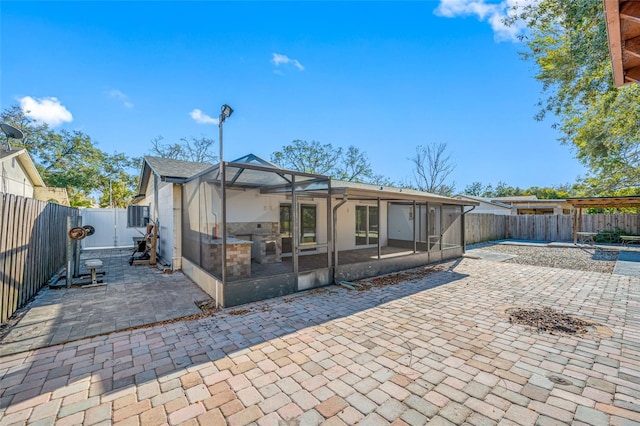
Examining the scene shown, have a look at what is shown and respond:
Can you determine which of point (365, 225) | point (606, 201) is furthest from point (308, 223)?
point (606, 201)

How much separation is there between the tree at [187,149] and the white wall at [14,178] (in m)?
12.7

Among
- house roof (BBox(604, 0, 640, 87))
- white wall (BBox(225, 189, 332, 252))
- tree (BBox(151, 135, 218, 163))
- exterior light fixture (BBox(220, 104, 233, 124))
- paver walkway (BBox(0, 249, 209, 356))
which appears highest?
tree (BBox(151, 135, 218, 163))

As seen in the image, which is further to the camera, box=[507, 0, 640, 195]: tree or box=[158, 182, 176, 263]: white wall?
box=[158, 182, 176, 263]: white wall

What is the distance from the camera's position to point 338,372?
2.81 meters

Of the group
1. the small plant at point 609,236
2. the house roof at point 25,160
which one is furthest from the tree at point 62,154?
the small plant at point 609,236

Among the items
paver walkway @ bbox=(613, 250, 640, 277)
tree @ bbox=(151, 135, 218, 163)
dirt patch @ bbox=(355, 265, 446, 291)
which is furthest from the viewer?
tree @ bbox=(151, 135, 218, 163)

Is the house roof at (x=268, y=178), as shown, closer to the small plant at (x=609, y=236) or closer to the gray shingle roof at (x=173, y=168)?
the gray shingle roof at (x=173, y=168)

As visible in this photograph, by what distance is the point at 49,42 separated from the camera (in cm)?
816

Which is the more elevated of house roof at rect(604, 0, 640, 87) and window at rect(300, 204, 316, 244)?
house roof at rect(604, 0, 640, 87)

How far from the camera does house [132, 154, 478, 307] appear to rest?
5.18 m

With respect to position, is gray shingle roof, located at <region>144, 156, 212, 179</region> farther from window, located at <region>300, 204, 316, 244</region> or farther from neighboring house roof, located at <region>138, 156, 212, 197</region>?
window, located at <region>300, 204, 316, 244</region>

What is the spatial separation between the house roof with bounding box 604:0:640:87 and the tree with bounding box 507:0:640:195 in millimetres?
5461

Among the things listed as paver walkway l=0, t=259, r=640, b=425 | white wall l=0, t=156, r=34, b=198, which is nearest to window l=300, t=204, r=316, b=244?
paver walkway l=0, t=259, r=640, b=425

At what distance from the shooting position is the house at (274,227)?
5.18 metres
